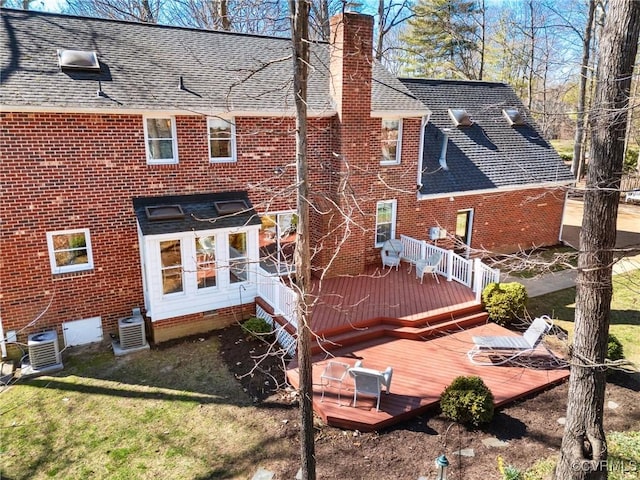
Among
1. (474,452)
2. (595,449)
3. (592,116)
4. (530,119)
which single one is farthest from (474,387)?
(530,119)

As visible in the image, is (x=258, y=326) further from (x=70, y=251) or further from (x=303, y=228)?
(x=303, y=228)

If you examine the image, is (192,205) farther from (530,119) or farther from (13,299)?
(530,119)

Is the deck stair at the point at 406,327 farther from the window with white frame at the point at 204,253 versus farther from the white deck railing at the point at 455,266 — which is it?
the window with white frame at the point at 204,253

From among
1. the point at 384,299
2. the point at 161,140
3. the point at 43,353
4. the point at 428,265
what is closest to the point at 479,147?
the point at 428,265

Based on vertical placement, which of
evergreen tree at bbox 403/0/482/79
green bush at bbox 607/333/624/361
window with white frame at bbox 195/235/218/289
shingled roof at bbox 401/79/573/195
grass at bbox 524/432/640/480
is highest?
evergreen tree at bbox 403/0/482/79

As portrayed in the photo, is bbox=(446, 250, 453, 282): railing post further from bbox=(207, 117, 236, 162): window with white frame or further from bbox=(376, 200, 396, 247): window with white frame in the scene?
bbox=(207, 117, 236, 162): window with white frame

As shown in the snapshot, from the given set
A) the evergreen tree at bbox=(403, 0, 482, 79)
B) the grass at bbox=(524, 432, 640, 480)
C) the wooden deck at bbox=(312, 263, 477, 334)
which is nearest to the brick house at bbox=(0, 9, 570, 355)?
the wooden deck at bbox=(312, 263, 477, 334)
